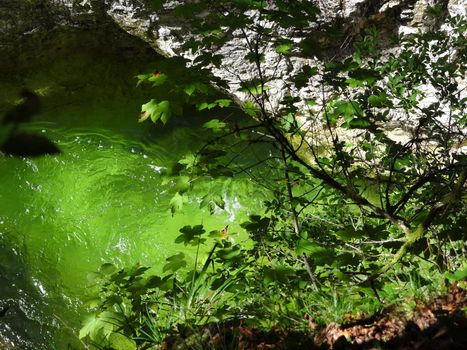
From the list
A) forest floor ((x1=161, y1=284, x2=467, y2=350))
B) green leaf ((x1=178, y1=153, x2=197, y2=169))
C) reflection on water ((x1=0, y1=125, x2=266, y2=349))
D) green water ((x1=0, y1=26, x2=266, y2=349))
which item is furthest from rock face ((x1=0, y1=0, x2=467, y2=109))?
forest floor ((x1=161, y1=284, x2=467, y2=350))

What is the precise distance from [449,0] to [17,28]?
15.1ft

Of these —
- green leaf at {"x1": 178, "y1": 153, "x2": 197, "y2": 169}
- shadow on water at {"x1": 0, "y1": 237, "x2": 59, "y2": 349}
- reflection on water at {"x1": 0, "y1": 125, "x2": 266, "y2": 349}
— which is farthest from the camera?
reflection on water at {"x1": 0, "y1": 125, "x2": 266, "y2": 349}

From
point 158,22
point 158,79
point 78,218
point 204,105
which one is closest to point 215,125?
point 204,105

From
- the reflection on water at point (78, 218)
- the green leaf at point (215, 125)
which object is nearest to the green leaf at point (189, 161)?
the green leaf at point (215, 125)

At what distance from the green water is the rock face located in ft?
1.67

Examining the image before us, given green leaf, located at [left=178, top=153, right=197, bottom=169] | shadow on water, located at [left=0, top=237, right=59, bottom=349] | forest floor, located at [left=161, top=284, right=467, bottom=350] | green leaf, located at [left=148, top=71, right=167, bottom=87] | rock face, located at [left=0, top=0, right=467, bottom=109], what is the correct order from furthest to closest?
rock face, located at [left=0, top=0, right=467, bottom=109], shadow on water, located at [left=0, top=237, right=59, bottom=349], green leaf, located at [left=178, top=153, right=197, bottom=169], green leaf, located at [left=148, top=71, right=167, bottom=87], forest floor, located at [left=161, top=284, right=467, bottom=350]

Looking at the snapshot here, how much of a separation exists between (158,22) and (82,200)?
2.12m

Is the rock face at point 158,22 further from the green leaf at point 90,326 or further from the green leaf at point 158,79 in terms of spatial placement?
the green leaf at point 90,326

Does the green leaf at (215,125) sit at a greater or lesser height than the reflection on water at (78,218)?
greater

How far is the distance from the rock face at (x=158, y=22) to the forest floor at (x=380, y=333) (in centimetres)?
293

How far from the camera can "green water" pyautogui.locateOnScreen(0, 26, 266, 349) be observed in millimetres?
3367

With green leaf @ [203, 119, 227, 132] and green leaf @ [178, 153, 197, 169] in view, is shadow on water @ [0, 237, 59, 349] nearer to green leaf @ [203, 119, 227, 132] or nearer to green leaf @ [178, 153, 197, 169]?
green leaf @ [178, 153, 197, 169]

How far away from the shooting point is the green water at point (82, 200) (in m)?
3.37

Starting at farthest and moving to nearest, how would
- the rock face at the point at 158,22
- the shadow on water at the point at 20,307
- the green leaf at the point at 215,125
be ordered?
1. the rock face at the point at 158,22
2. the shadow on water at the point at 20,307
3. the green leaf at the point at 215,125
